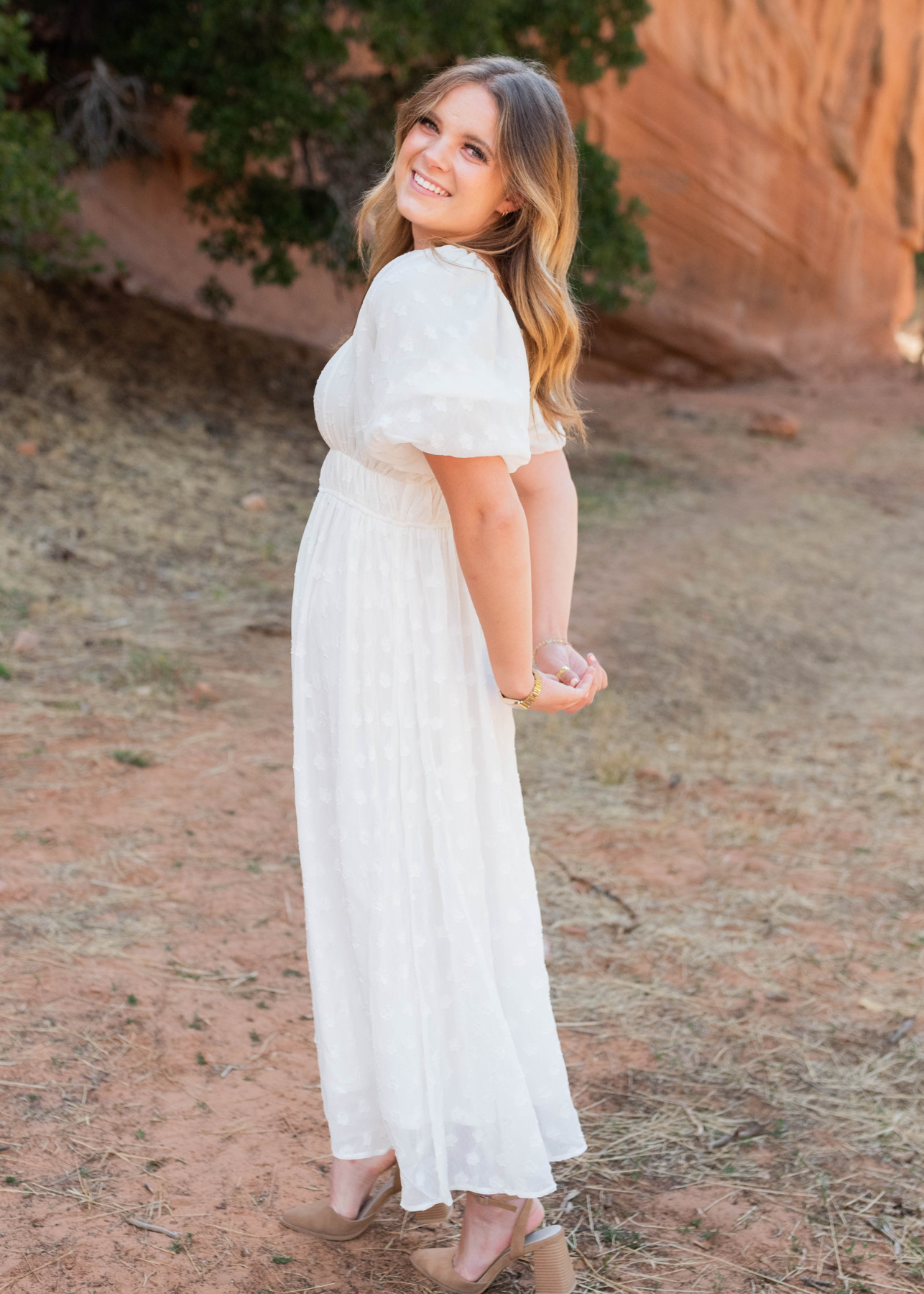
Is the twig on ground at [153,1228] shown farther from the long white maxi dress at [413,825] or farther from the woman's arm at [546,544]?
the woman's arm at [546,544]

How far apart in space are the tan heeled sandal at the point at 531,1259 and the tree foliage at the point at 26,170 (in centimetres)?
583

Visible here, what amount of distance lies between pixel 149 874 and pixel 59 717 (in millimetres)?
1130

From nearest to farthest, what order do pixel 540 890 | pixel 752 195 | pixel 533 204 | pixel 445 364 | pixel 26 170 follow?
pixel 445 364 → pixel 533 204 → pixel 540 890 → pixel 26 170 → pixel 752 195

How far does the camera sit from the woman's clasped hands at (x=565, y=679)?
169 cm

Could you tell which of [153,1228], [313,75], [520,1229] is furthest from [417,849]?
[313,75]

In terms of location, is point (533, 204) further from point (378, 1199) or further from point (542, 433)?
point (378, 1199)

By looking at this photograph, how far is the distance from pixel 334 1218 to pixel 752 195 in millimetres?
12065

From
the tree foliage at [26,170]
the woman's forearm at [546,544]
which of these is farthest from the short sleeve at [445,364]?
the tree foliage at [26,170]

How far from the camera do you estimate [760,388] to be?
12.7 metres

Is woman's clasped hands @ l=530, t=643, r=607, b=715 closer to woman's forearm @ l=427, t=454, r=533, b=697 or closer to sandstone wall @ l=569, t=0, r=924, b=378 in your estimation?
woman's forearm @ l=427, t=454, r=533, b=697

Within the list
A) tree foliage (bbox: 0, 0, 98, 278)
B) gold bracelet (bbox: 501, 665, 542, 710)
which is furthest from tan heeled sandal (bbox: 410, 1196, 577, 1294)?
tree foliage (bbox: 0, 0, 98, 278)

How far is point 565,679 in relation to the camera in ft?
5.76

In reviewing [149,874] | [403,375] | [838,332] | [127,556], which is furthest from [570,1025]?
[838,332]

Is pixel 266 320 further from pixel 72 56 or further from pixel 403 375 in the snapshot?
pixel 403 375
